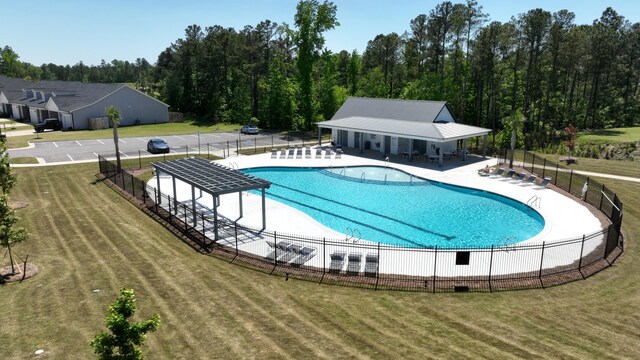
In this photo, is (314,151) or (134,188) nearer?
(134,188)

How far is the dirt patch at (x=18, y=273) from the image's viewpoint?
15219 millimetres

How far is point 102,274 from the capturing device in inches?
620

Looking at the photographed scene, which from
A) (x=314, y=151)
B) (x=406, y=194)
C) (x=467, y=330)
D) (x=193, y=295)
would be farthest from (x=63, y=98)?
(x=467, y=330)

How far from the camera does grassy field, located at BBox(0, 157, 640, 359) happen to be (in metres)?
11.1

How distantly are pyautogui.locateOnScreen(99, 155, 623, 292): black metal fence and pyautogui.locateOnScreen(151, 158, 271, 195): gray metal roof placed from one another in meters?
1.80

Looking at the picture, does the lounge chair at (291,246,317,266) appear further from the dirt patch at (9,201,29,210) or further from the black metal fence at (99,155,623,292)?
the dirt patch at (9,201,29,210)

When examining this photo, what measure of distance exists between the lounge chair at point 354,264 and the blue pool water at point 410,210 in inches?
190

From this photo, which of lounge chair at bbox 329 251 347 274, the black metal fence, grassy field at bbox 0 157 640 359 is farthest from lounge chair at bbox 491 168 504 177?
lounge chair at bbox 329 251 347 274

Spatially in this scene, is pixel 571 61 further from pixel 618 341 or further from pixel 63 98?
pixel 63 98

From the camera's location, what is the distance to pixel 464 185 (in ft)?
101

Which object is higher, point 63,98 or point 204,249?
point 63,98

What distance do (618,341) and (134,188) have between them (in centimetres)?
2653

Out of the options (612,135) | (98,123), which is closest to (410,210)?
(612,135)

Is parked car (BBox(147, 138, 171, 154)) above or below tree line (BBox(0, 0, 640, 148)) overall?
below
